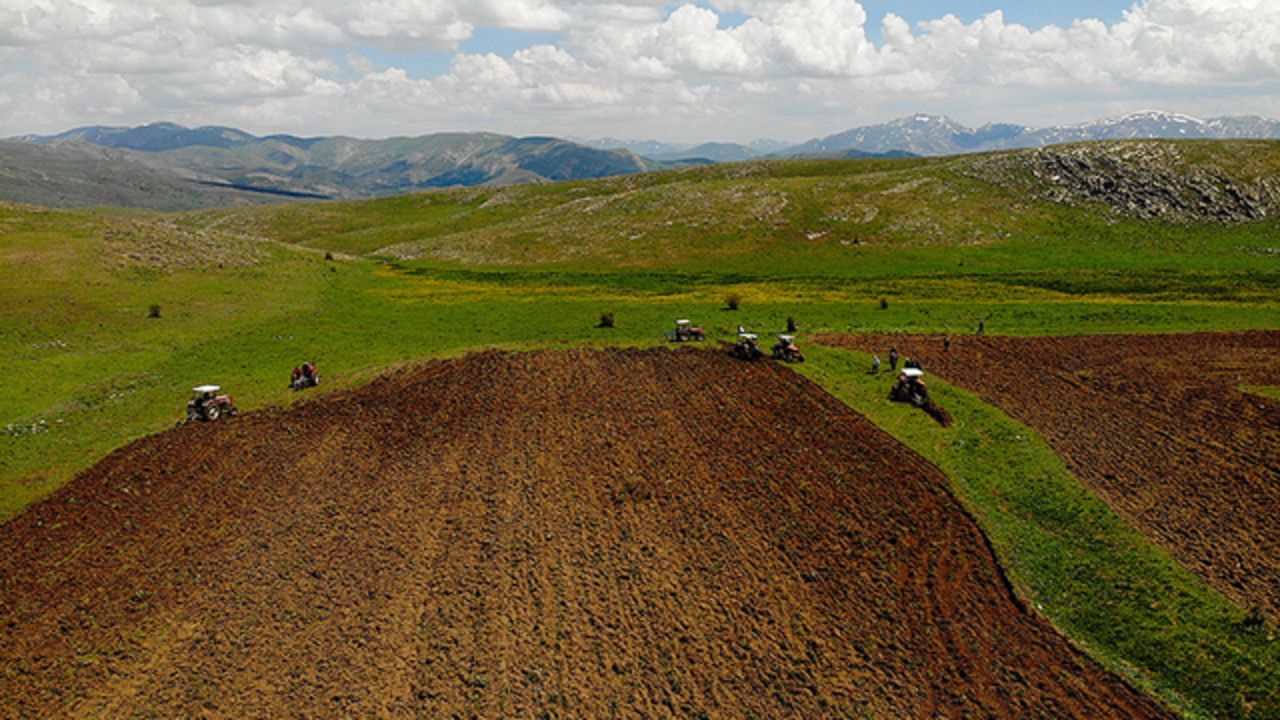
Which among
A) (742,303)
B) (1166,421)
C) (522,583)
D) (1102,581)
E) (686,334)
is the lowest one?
(1102,581)

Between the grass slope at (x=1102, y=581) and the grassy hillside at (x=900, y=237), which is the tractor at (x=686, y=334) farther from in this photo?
the grassy hillside at (x=900, y=237)

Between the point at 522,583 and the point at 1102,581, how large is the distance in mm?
20272

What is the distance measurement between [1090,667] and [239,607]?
87.4ft

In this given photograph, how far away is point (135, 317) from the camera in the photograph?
59812mm

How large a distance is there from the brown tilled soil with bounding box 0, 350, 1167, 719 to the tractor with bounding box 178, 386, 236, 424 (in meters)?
1.36

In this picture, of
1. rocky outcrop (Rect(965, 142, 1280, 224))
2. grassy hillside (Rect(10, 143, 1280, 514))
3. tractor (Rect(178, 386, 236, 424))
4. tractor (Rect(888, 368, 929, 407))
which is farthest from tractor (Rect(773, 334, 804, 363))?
rocky outcrop (Rect(965, 142, 1280, 224))

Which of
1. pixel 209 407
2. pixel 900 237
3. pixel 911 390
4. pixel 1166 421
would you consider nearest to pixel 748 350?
pixel 911 390

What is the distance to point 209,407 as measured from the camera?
37.2 metres

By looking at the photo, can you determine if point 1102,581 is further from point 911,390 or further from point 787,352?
point 787,352

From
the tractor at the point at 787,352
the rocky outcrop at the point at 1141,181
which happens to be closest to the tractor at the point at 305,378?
the tractor at the point at 787,352

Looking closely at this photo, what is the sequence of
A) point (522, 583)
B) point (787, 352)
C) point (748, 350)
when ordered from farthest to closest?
point (748, 350) → point (787, 352) → point (522, 583)

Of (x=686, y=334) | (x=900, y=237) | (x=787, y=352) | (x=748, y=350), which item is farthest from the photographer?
(x=900, y=237)

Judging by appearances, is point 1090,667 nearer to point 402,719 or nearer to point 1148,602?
point 1148,602

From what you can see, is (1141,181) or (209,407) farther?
(1141,181)
